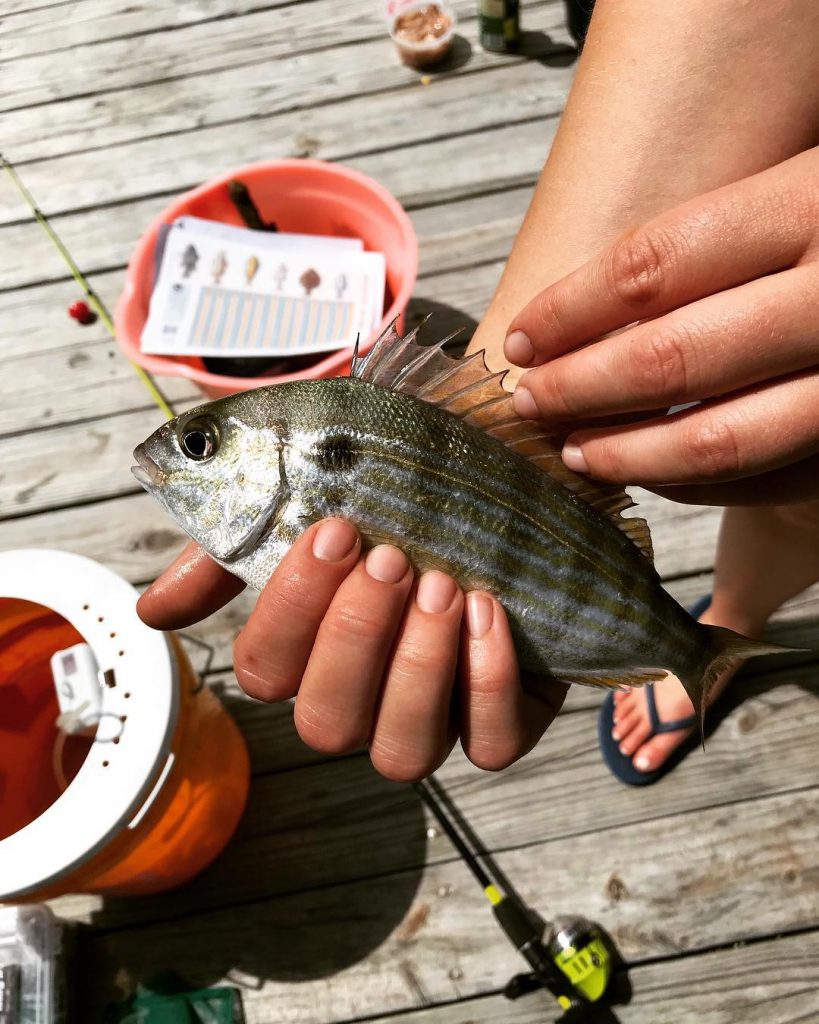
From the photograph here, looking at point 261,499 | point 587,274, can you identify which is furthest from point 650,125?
point 261,499

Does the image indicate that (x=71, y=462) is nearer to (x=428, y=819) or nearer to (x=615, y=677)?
(x=428, y=819)

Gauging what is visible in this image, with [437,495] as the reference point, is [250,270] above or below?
below

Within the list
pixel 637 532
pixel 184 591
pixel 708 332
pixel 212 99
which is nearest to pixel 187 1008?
pixel 184 591

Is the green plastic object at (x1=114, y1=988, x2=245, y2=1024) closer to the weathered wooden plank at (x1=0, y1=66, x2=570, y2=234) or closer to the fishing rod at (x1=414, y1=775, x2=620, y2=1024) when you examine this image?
the fishing rod at (x1=414, y1=775, x2=620, y2=1024)

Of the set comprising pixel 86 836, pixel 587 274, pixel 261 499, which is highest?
pixel 587 274

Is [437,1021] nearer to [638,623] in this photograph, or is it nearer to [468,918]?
[468,918]

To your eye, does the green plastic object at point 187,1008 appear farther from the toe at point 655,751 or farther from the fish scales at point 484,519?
the fish scales at point 484,519
